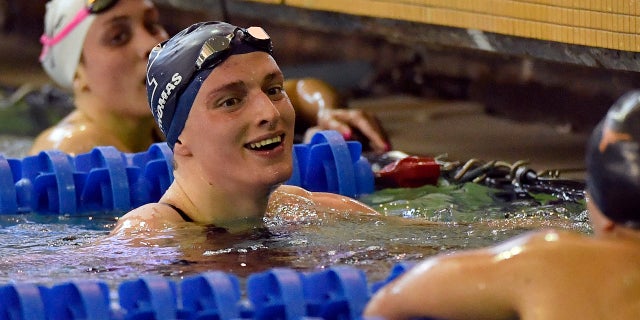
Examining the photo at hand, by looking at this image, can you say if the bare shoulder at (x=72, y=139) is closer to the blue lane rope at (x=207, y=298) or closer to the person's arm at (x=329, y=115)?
the person's arm at (x=329, y=115)

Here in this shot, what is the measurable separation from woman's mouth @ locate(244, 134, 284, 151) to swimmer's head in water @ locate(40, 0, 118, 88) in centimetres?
185

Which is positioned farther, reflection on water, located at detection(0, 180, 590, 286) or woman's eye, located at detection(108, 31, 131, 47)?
woman's eye, located at detection(108, 31, 131, 47)

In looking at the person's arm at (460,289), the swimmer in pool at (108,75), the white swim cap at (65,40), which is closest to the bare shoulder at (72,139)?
the swimmer in pool at (108,75)

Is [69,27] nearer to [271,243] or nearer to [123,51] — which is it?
[123,51]

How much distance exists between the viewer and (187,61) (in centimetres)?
384

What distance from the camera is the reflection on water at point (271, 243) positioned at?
137 inches

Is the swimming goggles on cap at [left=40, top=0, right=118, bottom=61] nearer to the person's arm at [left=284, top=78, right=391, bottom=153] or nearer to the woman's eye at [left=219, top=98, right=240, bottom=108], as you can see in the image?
the person's arm at [left=284, top=78, right=391, bottom=153]

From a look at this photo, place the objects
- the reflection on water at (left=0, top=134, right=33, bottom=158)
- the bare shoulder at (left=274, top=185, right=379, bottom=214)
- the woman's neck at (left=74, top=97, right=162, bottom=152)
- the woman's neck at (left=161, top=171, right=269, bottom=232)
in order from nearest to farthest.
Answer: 1. the woman's neck at (left=161, top=171, right=269, bottom=232)
2. the bare shoulder at (left=274, top=185, right=379, bottom=214)
3. the woman's neck at (left=74, top=97, right=162, bottom=152)
4. the reflection on water at (left=0, top=134, right=33, bottom=158)

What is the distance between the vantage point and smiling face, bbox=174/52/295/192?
3773 millimetres

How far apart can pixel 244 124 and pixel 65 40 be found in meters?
2.12

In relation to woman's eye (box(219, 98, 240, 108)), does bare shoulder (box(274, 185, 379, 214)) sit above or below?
below

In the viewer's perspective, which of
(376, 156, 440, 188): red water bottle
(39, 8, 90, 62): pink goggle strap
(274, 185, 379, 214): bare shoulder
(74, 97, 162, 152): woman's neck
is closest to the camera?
(274, 185, 379, 214): bare shoulder

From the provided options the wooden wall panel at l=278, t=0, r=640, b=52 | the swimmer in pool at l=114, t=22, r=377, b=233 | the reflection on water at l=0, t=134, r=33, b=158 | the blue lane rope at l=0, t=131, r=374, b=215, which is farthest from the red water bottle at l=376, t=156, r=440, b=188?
the reflection on water at l=0, t=134, r=33, b=158

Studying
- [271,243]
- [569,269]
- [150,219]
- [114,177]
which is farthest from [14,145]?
[569,269]
